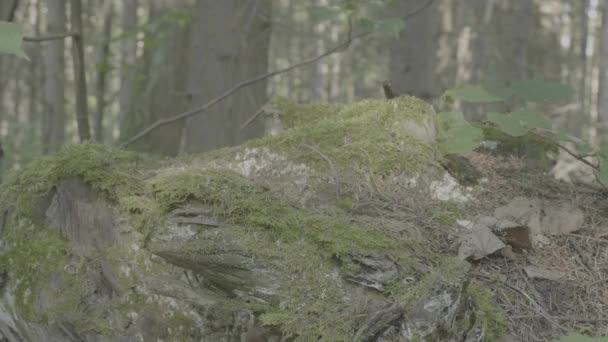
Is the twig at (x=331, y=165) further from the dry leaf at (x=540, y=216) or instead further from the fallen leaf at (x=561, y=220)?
the fallen leaf at (x=561, y=220)

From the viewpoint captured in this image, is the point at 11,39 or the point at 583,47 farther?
the point at 583,47

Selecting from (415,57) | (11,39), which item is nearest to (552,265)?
(11,39)

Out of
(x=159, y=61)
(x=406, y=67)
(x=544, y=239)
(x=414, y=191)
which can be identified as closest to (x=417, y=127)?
(x=414, y=191)

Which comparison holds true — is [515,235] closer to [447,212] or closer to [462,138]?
[447,212]

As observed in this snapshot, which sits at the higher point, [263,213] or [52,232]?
[263,213]

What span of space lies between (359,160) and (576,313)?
46.7 inches

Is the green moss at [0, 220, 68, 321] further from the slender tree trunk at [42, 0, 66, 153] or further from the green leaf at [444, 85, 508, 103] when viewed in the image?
the slender tree trunk at [42, 0, 66, 153]

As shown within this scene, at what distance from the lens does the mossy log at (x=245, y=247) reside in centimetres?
198

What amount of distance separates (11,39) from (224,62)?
3.59 m

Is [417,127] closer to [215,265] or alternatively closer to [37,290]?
[215,265]

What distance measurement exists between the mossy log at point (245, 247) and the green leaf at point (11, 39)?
82 cm

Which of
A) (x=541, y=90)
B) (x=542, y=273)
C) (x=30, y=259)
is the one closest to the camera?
(x=542, y=273)

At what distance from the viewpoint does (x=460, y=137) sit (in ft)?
9.18


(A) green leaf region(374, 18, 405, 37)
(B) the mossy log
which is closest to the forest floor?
(B) the mossy log
